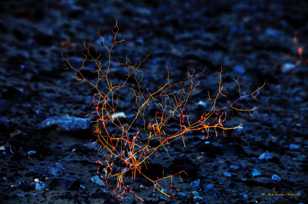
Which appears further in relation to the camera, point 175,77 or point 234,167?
point 175,77

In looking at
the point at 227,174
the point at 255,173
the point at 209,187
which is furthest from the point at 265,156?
the point at 209,187

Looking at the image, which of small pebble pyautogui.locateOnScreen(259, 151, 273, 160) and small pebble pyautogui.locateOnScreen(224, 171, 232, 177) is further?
small pebble pyautogui.locateOnScreen(259, 151, 273, 160)

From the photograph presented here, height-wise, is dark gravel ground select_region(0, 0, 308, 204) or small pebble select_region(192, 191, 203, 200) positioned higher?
dark gravel ground select_region(0, 0, 308, 204)

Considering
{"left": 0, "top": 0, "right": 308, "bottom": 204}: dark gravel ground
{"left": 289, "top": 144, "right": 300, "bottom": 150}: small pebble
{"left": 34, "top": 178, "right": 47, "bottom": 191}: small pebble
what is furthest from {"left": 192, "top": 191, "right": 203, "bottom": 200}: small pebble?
{"left": 289, "top": 144, "right": 300, "bottom": 150}: small pebble

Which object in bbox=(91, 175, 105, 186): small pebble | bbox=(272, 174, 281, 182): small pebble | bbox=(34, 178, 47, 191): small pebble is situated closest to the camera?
bbox=(34, 178, 47, 191): small pebble

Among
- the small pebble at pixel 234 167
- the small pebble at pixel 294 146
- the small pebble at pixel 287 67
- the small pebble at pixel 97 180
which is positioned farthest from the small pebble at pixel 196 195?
the small pebble at pixel 287 67

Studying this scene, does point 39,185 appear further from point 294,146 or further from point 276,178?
point 294,146

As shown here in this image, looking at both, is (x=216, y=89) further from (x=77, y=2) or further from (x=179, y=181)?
(x=77, y=2)

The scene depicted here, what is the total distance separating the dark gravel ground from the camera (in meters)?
2.82

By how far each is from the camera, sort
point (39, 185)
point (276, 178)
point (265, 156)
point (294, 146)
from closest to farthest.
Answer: point (39, 185) → point (276, 178) → point (265, 156) → point (294, 146)

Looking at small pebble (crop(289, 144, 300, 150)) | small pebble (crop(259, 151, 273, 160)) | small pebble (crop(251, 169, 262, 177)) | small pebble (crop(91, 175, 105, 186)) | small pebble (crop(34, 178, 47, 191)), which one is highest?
small pebble (crop(34, 178, 47, 191))

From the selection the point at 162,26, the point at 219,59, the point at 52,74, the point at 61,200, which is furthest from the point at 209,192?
the point at 162,26

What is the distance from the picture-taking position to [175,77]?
4.57 meters

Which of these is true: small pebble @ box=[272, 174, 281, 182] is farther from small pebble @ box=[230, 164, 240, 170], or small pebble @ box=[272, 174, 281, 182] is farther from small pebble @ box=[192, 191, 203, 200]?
small pebble @ box=[192, 191, 203, 200]
